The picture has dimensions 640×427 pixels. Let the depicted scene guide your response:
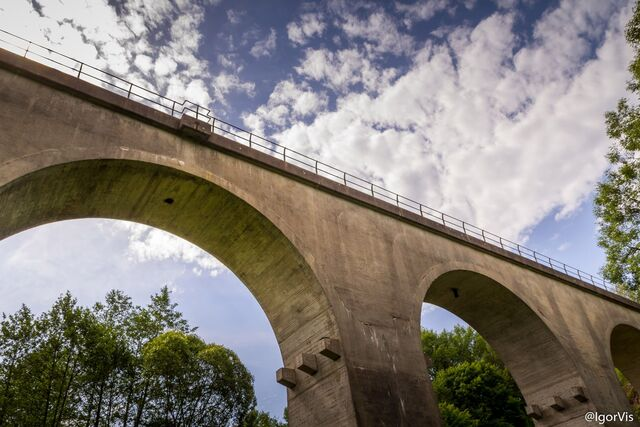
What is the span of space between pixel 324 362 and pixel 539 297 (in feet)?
31.2

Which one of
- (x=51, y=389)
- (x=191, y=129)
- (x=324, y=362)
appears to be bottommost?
(x=324, y=362)

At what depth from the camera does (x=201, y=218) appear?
36.1ft

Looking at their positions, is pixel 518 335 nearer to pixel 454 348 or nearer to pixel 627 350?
pixel 627 350

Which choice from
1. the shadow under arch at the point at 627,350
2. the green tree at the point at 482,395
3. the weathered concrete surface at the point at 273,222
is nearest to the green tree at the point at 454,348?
the green tree at the point at 482,395

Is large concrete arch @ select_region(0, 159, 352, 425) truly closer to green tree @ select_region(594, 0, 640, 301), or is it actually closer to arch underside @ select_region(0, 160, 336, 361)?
arch underside @ select_region(0, 160, 336, 361)

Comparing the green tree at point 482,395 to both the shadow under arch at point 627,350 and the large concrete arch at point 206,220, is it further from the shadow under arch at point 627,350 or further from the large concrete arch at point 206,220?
the large concrete arch at point 206,220

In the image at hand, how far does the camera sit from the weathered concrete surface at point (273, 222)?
8.80 m

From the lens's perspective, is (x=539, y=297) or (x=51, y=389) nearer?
(x=539, y=297)

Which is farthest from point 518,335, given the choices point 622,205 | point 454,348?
point 454,348

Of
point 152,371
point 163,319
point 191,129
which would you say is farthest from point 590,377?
point 163,319

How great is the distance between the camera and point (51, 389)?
17.8 m

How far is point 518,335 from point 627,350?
7871 millimetres

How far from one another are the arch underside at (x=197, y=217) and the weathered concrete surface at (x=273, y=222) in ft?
0.11

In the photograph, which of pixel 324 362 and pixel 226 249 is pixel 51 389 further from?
pixel 324 362
